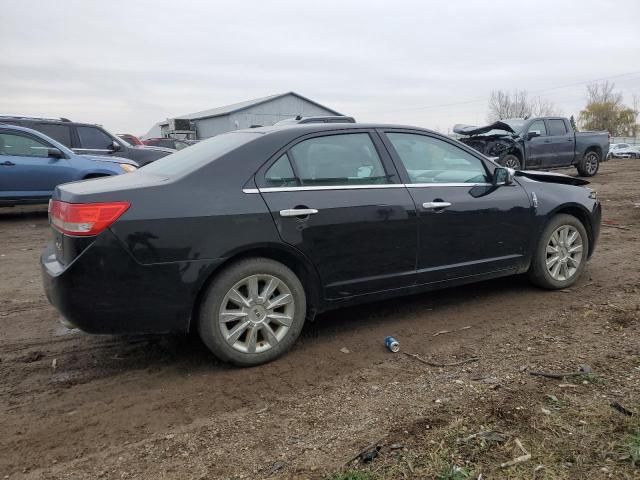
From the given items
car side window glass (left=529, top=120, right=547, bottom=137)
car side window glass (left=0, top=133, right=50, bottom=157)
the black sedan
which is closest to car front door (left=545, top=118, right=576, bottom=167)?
car side window glass (left=529, top=120, right=547, bottom=137)

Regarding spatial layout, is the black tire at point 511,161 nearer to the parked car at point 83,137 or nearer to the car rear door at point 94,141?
the parked car at point 83,137

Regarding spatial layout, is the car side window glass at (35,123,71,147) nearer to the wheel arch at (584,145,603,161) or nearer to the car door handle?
the car door handle

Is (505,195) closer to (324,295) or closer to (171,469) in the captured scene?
(324,295)

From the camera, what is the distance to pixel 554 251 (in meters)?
4.75

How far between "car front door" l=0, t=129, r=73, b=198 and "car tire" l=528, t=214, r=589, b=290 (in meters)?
8.10

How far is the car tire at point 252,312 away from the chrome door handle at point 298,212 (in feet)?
1.06

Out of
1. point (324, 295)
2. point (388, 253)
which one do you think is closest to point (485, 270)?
point (388, 253)

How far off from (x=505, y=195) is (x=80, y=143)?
9.55 m

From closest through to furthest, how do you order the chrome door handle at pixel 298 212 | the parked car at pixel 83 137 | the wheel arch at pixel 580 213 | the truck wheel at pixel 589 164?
the chrome door handle at pixel 298 212 < the wheel arch at pixel 580 213 < the parked car at pixel 83 137 < the truck wheel at pixel 589 164

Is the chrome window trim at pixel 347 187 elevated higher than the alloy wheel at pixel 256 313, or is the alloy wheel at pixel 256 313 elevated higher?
the chrome window trim at pixel 347 187

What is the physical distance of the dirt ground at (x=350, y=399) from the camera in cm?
240

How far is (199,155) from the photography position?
145 inches

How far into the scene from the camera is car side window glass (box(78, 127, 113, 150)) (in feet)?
36.5

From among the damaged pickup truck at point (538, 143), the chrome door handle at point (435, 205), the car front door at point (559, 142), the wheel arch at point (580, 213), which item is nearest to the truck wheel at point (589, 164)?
the damaged pickup truck at point (538, 143)
